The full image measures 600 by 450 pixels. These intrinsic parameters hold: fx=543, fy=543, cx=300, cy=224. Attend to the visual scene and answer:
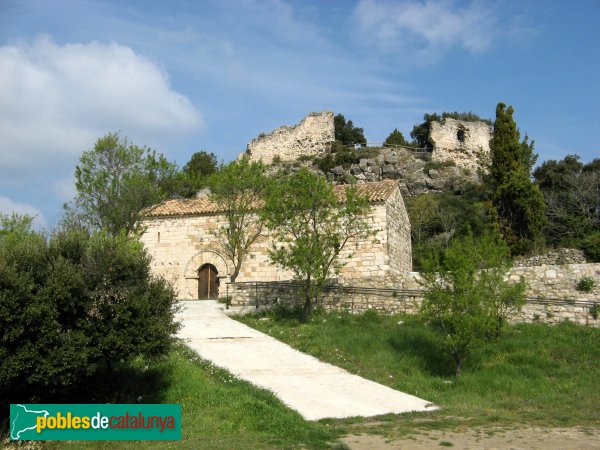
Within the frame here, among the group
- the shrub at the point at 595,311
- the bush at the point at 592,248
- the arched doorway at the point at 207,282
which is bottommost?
the shrub at the point at 595,311

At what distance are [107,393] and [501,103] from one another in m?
28.5

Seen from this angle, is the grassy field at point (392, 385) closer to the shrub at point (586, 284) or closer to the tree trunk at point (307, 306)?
the tree trunk at point (307, 306)

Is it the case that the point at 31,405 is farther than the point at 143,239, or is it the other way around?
the point at 143,239

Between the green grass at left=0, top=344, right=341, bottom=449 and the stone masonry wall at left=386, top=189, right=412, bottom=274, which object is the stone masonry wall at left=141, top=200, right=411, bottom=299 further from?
the green grass at left=0, top=344, right=341, bottom=449

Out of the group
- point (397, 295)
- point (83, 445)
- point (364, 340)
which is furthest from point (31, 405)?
point (397, 295)

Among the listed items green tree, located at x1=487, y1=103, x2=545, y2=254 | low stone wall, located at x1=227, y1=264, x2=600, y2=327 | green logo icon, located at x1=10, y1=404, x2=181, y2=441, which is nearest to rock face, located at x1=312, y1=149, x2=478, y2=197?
green tree, located at x1=487, y1=103, x2=545, y2=254

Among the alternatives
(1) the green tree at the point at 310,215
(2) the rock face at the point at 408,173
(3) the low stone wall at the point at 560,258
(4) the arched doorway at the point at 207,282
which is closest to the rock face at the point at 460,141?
(2) the rock face at the point at 408,173

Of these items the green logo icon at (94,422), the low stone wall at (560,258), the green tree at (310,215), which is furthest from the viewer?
the low stone wall at (560,258)

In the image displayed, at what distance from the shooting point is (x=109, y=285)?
38.0 ft

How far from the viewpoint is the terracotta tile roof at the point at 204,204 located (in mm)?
24578

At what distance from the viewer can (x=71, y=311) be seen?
36.1 ft

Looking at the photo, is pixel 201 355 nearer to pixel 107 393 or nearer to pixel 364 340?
pixel 107 393

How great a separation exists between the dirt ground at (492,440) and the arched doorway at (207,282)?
1766cm

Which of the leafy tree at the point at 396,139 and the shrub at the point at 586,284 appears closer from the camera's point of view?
the shrub at the point at 586,284
